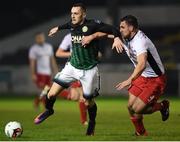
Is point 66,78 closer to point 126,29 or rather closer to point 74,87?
point 126,29

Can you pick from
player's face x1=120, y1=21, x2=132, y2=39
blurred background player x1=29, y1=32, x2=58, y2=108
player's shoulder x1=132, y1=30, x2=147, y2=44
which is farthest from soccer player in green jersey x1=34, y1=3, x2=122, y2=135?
blurred background player x1=29, y1=32, x2=58, y2=108

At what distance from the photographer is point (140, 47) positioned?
11.9m

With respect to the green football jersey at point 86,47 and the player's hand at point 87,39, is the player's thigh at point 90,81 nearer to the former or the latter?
the green football jersey at point 86,47

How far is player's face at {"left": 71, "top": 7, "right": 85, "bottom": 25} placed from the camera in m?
12.5

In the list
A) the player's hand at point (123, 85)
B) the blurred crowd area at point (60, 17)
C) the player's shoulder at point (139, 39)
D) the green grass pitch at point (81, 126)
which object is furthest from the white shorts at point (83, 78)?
the blurred crowd area at point (60, 17)

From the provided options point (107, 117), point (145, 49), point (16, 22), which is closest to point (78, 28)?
point (145, 49)

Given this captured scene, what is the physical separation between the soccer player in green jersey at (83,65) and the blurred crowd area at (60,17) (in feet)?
69.0

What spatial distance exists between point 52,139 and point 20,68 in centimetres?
2046

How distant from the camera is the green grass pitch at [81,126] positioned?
1228 cm

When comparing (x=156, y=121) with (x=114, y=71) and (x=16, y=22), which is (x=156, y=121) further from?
(x=16, y=22)

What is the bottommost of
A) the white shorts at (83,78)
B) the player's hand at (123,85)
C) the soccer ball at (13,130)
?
the soccer ball at (13,130)

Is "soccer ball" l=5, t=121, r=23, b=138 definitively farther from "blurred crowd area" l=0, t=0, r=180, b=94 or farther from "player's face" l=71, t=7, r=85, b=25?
"blurred crowd area" l=0, t=0, r=180, b=94

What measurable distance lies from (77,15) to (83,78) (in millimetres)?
1083

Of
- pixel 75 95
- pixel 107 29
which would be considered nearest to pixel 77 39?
pixel 107 29
